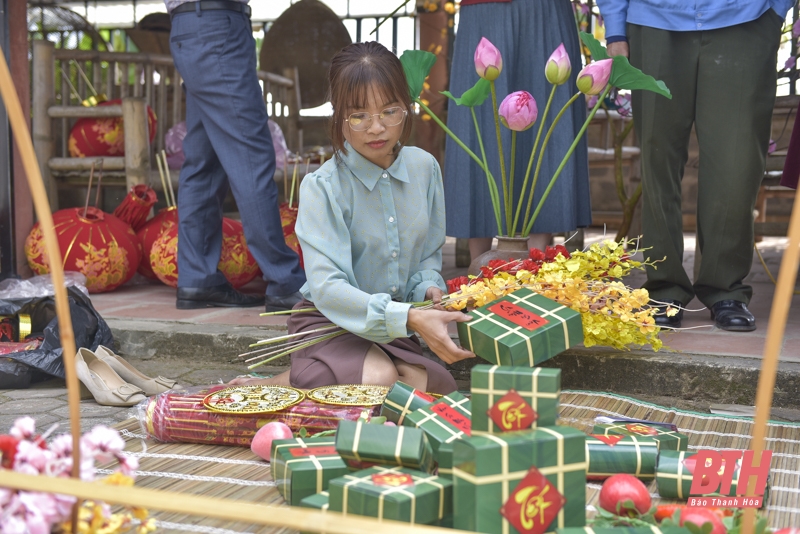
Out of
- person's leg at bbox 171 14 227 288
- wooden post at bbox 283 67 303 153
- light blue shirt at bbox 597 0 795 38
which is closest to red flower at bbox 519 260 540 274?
light blue shirt at bbox 597 0 795 38

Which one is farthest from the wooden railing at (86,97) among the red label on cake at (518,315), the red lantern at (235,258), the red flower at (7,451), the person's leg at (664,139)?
the red flower at (7,451)

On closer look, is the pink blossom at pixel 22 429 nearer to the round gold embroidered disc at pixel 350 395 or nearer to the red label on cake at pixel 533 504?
the red label on cake at pixel 533 504

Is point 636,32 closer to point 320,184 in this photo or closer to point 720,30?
point 720,30

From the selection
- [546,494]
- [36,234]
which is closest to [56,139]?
[36,234]

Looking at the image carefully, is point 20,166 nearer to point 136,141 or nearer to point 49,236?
point 136,141

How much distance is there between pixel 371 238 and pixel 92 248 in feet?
5.89

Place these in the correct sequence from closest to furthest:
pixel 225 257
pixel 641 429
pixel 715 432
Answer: pixel 641 429 < pixel 715 432 < pixel 225 257

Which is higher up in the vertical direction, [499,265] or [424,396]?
[499,265]

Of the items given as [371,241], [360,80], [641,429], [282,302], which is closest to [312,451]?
[641,429]

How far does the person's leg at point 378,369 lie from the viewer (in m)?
2.01

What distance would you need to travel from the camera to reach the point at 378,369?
2.03m

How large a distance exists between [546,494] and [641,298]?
102 centimetres

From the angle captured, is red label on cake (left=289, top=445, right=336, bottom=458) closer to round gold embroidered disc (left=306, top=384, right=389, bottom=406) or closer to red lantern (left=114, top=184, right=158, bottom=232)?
round gold embroidered disc (left=306, top=384, right=389, bottom=406)

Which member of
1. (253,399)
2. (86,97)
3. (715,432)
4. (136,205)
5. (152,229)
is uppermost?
(86,97)
